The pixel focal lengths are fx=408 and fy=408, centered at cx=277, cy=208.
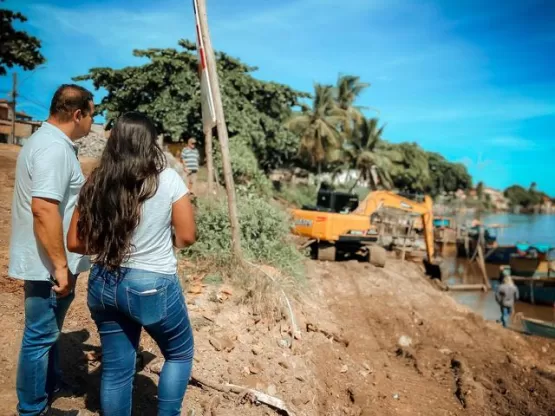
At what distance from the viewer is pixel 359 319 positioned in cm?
744

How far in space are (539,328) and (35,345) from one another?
11.4m

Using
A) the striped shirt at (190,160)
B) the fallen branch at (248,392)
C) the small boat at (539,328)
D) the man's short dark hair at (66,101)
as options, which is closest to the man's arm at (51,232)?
the man's short dark hair at (66,101)

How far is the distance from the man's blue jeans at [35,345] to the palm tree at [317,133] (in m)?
23.7

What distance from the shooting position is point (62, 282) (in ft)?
6.72

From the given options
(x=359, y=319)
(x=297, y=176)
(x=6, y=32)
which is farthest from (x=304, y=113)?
(x=359, y=319)

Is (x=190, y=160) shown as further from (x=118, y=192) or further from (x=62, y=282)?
(x=118, y=192)

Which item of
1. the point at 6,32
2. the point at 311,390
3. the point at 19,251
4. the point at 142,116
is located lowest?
the point at 311,390

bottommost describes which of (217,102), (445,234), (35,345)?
(445,234)

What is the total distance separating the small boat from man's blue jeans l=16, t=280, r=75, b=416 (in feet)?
36.5

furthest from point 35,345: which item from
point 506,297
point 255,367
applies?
point 506,297

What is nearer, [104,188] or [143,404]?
[104,188]

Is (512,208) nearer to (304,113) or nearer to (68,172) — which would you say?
(304,113)

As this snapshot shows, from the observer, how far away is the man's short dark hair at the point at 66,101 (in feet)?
7.07

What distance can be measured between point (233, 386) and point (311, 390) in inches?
38.1
